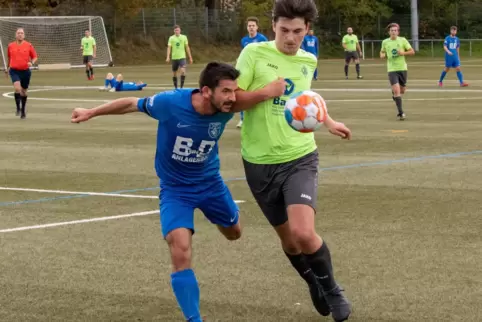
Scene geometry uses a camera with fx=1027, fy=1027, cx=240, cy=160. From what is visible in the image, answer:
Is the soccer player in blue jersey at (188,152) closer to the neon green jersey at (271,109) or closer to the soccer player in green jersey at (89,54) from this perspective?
the neon green jersey at (271,109)

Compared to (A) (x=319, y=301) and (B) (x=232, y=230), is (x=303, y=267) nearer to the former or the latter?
(A) (x=319, y=301)

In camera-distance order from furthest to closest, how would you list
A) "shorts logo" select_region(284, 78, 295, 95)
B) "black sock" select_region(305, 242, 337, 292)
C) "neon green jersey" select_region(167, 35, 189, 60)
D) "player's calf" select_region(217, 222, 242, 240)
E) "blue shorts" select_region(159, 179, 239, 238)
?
"neon green jersey" select_region(167, 35, 189, 60) → "player's calf" select_region(217, 222, 242, 240) → "shorts logo" select_region(284, 78, 295, 95) → "black sock" select_region(305, 242, 337, 292) → "blue shorts" select_region(159, 179, 239, 238)

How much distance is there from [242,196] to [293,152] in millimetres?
5297

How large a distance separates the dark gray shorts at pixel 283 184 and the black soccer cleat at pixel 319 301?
503 millimetres

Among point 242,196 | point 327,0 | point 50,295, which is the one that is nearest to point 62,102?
point 242,196

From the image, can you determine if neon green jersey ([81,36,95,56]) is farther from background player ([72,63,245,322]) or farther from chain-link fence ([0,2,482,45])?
background player ([72,63,245,322])

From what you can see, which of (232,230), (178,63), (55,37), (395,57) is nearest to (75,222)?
(232,230)

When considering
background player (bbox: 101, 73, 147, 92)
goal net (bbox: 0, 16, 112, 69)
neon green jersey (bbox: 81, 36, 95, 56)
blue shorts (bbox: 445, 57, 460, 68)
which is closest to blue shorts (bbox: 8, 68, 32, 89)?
background player (bbox: 101, 73, 147, 92)

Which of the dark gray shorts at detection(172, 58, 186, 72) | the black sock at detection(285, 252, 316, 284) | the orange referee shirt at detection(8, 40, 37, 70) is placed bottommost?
the dark gray shorts at detection(172, 58, 186, 72)

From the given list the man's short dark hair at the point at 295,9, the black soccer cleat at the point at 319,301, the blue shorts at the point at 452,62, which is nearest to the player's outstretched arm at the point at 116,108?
the man's short dark hair at the point at 295,9

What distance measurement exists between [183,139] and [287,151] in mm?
729

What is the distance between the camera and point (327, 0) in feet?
243

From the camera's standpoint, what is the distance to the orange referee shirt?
2522cm

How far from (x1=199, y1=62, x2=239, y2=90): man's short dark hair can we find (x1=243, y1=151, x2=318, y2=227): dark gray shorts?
2.44 feet
